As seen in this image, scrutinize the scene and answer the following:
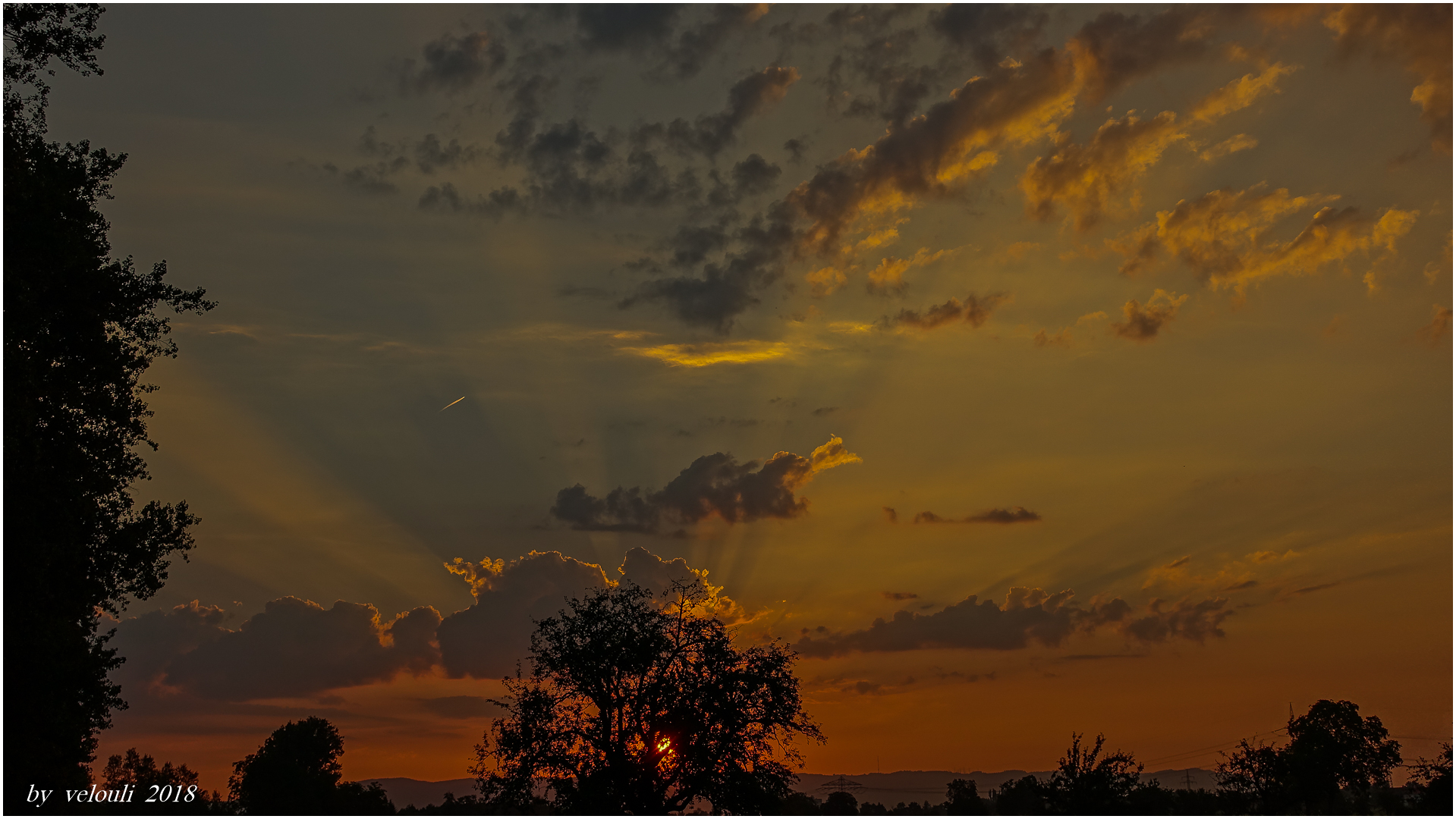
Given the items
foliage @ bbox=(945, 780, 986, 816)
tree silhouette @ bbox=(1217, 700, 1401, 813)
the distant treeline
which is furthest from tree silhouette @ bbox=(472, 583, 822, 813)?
foliage @ bbox=(945, 780, 986, 816)

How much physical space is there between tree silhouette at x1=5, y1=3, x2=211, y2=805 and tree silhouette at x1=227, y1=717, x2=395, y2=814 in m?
130

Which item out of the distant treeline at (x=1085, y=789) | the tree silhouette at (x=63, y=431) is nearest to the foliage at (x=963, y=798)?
the distant treeline at (x=1085, y=789)

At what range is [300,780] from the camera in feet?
528

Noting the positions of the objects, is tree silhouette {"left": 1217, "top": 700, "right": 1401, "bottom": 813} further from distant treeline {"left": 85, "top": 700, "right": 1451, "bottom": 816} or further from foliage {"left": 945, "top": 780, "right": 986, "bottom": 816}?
foliage {"left": 945, "top": 780, "right": 986, "bottom": 816}

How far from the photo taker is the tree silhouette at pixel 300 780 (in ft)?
510

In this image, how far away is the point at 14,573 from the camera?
92.7ft

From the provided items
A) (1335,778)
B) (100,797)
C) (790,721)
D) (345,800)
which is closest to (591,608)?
(790,721)

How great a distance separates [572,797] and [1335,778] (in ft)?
347

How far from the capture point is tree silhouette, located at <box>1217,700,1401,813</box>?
10919 cm

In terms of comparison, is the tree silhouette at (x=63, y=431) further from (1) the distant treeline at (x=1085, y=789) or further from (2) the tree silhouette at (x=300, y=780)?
(2) the tree silhouette at (x=300, y=780)

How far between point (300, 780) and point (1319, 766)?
140893mm

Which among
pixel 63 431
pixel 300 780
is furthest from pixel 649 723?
pixel 300 780

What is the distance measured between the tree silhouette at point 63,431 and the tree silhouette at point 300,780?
426 feet

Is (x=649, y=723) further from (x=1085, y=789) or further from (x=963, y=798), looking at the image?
(x=963, y=798)
